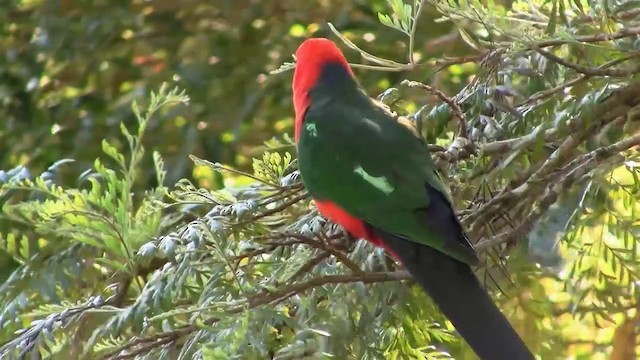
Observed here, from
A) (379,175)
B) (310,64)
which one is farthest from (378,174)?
(310,64)

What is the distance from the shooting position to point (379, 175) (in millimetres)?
1004

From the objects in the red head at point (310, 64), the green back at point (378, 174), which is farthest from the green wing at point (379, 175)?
the red head at point (310, 64)

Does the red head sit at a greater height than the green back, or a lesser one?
lesser

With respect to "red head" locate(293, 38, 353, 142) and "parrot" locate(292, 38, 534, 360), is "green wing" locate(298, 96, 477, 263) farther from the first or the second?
"red head" locate(293, 38, 353, 142)

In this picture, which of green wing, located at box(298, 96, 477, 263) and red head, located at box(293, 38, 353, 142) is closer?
green wing, located at box(298, 96, 477, 263)

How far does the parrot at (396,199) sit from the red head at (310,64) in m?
0.04

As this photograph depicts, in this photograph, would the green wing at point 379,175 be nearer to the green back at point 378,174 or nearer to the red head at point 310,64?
the green back at point 378,174

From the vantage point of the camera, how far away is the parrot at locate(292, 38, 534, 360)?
0.87m

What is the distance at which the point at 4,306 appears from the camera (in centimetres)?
Answer: 119

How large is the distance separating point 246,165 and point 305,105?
3.01 feet

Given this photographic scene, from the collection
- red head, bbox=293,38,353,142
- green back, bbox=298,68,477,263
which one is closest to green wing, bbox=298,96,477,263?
green back, bbox=298,68,477,263

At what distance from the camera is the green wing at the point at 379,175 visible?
900 millimetres

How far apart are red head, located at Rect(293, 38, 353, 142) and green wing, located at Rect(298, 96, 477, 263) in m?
0.10

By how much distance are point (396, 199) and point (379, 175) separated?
0.18ft
